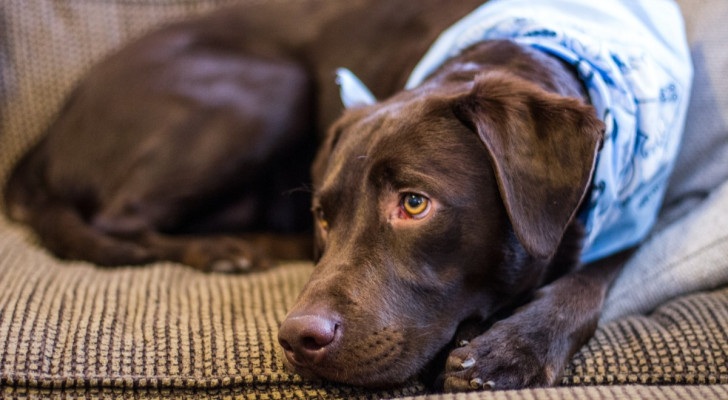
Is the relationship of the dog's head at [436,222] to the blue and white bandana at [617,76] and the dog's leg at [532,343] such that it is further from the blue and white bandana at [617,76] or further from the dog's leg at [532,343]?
the blue and white bandana at [617,76]

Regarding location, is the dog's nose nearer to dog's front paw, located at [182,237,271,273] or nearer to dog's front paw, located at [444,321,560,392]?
dog's front paw, located at [444,321,560,392]

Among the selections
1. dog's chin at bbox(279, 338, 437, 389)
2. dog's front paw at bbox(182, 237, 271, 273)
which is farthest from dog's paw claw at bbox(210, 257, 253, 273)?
dog's chin at bbox(279, 338, 437, 389)

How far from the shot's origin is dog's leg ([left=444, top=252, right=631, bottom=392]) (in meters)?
1.34

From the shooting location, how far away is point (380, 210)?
4.87 ft

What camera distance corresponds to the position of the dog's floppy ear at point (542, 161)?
1.39 m

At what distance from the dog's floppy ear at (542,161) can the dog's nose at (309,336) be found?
1.44 feet

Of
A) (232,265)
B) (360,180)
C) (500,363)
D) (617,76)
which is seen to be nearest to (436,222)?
(360,180)

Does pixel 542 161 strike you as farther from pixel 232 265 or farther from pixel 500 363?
pixel 232 265

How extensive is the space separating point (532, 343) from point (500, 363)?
0.35 feet

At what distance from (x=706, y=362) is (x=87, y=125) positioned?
213cm

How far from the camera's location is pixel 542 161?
1409 millimetres

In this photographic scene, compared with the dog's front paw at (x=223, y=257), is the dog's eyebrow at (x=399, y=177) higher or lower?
higher

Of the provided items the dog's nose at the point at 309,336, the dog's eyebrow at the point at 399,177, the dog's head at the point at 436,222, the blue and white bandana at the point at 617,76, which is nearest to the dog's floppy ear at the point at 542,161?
the dog's head at the point at 436,222

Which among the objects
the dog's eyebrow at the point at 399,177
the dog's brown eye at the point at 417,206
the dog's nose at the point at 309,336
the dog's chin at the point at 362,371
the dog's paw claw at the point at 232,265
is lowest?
the dog's paw claw at the point at 232,265
